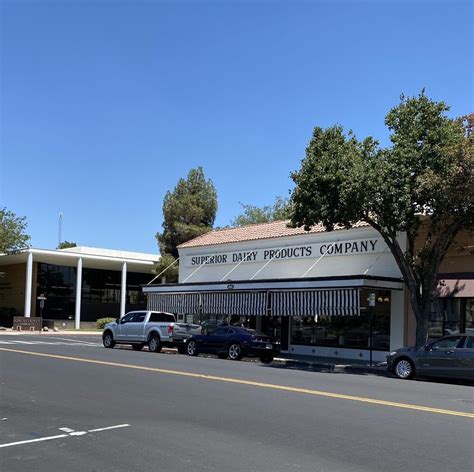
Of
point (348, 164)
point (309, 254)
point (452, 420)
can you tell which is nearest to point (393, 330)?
point (309, 254)

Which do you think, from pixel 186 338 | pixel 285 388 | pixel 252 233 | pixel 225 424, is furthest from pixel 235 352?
pixel 225 424

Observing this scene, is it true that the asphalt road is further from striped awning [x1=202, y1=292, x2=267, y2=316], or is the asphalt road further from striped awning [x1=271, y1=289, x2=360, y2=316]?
striped awning [x1=202, y1=292, x2=267, y2=316]

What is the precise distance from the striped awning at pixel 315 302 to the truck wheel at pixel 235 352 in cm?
338

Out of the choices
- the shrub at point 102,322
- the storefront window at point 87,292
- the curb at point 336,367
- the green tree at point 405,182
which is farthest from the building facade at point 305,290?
the storefront window at point 87,292

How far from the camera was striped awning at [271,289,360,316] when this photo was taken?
2277cm

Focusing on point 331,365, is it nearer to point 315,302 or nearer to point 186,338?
point 315,302

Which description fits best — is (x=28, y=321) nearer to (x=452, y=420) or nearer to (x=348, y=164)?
(x=348, y=164)

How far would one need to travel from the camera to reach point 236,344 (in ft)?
74.0

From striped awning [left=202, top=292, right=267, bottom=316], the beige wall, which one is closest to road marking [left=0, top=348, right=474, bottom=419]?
striped awning [left=202, top=292, right=267, bottom=316]

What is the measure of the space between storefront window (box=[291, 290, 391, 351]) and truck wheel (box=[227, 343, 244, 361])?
503 cm

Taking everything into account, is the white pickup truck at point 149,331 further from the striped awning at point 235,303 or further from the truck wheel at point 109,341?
the striped awning at point 235,303

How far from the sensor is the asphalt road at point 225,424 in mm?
6602

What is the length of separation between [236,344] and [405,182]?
8769 mm

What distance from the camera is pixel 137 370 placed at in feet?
52.2
